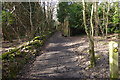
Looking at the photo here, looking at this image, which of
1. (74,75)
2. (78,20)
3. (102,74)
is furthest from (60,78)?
(78,20)

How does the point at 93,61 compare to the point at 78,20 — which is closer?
the point at 93,61

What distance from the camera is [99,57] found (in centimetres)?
529

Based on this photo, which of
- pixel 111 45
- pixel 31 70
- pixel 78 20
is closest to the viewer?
pixel 111 45

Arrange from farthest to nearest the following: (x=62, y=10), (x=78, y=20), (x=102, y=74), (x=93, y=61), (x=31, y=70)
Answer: (x=62, y=10), (x=78, y=20), (x=31, y=70), (x=93, y=61), (x=102, y=74)

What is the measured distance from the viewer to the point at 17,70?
4.60 m

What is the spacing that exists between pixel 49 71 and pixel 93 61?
64.5 inches

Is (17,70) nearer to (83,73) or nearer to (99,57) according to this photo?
(83,73)

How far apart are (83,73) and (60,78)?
0.82m

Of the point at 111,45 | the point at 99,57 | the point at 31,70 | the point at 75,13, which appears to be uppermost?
the point at 75,13

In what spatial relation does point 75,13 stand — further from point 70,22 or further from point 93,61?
point 93,61

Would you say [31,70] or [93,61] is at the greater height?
[93,61]

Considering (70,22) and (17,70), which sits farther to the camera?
(70,22)

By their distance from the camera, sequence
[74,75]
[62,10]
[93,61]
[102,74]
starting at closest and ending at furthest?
[102,74] < [74,75] < [93,61] < [62,10]

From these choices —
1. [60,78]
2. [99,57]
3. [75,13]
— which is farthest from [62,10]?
[60,78]
